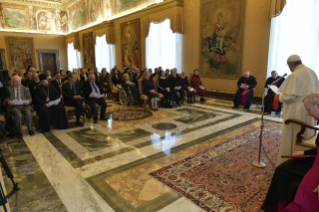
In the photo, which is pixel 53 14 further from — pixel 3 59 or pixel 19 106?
pixel 19 106

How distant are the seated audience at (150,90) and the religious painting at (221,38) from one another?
336 cm

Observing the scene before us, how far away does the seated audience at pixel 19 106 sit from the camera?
510 centimetres

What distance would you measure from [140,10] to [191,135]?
1002 cm

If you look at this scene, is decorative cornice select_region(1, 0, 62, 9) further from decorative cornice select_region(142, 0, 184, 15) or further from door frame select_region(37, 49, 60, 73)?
decorative cornice select_region(142, 0, 184, 15)

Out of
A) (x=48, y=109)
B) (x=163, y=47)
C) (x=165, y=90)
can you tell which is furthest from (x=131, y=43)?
(x=48, y=109)

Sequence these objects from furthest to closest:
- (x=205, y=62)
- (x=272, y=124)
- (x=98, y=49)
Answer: (x=98, y=49) < (x=205, y=62) < (x=272, y=124)

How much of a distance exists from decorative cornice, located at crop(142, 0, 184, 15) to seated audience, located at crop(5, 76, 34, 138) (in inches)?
311

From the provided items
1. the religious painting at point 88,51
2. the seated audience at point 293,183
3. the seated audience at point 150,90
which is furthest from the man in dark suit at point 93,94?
the religious painting at point 88,51

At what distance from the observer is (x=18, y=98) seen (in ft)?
17.3

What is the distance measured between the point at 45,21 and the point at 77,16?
10.7 ft

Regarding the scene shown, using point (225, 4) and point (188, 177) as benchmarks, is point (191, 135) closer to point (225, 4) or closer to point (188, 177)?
point (188, 177)

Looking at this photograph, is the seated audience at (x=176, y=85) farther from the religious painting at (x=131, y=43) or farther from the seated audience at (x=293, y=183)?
the seated audience at (x=293, y=183)

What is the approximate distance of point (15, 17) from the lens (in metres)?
18.6

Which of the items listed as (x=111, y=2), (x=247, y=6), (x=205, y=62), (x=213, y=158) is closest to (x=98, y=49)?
(x=111, y=2)
